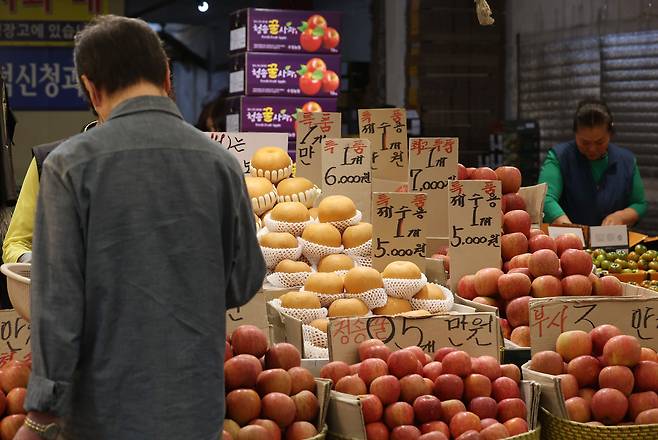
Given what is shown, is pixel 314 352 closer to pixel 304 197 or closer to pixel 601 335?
pixel 601 335

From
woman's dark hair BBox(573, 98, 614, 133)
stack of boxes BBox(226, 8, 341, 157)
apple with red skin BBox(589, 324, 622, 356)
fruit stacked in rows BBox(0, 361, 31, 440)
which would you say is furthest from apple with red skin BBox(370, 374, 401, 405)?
stack of boxes BBox(226, 8, 341, 157)

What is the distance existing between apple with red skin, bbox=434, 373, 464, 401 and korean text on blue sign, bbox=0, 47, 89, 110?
7344mm

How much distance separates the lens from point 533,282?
317cm

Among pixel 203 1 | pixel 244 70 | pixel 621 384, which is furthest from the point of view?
pixel 203 1

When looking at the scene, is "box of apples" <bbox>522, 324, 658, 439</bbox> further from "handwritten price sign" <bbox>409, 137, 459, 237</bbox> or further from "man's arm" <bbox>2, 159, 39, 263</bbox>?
"man's arm" <bbox>2, 159, 39, 263</bbox>

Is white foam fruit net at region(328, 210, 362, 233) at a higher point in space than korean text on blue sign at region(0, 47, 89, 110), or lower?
lower

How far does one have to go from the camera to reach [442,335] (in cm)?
276

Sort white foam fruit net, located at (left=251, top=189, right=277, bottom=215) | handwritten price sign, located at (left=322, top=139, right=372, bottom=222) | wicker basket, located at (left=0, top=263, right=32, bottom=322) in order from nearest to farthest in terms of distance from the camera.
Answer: wicker basket, located at (left=0, top=263, right=32, bottom=322), white foam fruit net, located at (left=251, top=189, right=277, bottom=215), handwritten price sign, located at (left=322, top=139, right=372, bottom=222)

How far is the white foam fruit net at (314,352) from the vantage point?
9.30 feet

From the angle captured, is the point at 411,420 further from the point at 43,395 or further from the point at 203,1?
the point at 203,1

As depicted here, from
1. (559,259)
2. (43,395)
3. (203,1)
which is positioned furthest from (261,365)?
(203,1)

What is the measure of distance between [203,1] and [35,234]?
9232 millimetres

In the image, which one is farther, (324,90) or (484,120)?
(484,120)

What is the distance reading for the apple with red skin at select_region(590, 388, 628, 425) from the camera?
251 centimetres
